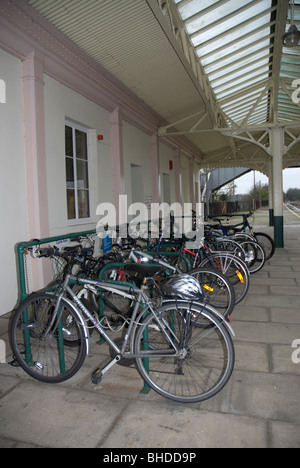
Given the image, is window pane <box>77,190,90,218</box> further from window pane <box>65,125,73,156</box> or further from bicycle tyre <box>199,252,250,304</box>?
bicycle tyre <box>199,252,250,304</box>

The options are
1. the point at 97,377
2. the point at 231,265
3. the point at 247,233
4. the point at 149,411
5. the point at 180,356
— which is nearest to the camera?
the point at 149,411

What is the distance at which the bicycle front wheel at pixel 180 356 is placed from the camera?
7.49 ft

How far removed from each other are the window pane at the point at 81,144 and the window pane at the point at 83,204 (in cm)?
60

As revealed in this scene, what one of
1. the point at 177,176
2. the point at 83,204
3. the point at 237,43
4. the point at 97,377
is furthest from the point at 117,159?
the point at 177,176

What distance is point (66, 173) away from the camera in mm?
5465

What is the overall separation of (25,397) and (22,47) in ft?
12.4

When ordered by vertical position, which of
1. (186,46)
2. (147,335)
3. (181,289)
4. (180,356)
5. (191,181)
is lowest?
(180,356)

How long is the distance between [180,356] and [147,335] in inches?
10.3

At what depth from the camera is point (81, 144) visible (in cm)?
597

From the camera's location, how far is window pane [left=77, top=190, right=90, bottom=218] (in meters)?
5.89

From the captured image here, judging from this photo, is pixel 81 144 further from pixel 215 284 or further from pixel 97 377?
pixel 97 377

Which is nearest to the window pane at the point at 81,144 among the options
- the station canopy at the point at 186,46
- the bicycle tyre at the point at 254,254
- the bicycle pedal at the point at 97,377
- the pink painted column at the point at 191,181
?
the station canopy at the point at 186,46

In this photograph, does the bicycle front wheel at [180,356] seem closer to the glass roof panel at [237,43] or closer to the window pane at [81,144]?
the window pane at [81,144]

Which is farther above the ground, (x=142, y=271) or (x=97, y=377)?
(x=142, y=271)
